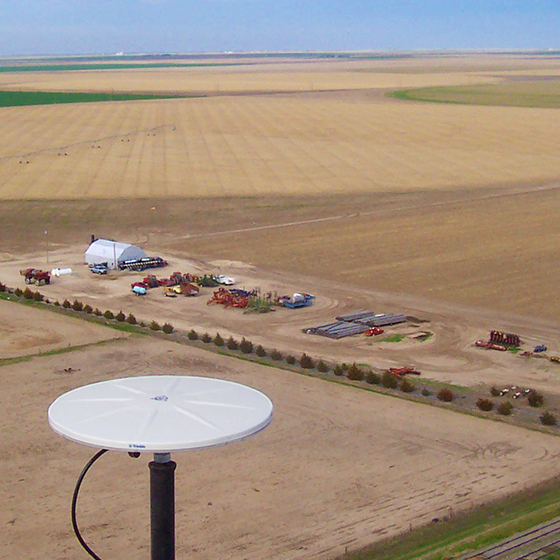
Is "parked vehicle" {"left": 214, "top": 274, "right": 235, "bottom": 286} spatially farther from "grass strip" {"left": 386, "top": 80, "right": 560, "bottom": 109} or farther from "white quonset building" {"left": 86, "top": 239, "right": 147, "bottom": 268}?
"grass strip" {"left": 386, "top": 80, "right": 560, "bottom": 109}

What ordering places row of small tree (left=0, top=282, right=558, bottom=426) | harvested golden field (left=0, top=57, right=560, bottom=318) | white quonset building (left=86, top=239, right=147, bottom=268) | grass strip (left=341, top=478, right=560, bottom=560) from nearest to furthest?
grass strip (left=341, top=478, right=560, bottom=560)
row of small tree (left=0, top=282, right=558, bottom=426)
white quonset building (left=86, top=239, right=147, bottom=268)
harvested golden field (left=0, top=57, right=560, bottom=318)

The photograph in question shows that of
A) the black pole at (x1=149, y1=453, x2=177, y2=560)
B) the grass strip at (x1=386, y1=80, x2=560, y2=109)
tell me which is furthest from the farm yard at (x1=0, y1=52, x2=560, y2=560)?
the grass strip at (x1=386, y1=80, x2=560, y2=109)

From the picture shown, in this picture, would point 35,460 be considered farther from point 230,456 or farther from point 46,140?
point 46,140

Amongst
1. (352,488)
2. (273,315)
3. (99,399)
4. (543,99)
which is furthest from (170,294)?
(543,99)

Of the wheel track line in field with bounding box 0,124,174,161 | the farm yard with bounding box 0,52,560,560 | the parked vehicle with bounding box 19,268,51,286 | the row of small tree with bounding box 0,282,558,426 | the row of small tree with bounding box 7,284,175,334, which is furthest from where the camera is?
the wheel track line in field with bounding box 0,124,174,161

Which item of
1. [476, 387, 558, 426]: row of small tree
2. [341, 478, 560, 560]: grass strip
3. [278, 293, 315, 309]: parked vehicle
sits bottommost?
[278, 293, 315, 309]: parked vehicle

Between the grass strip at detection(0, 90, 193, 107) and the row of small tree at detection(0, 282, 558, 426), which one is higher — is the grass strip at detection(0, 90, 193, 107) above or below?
above

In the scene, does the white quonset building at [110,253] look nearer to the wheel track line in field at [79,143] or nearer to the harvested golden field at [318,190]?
the harvested golden field at [318,190]
